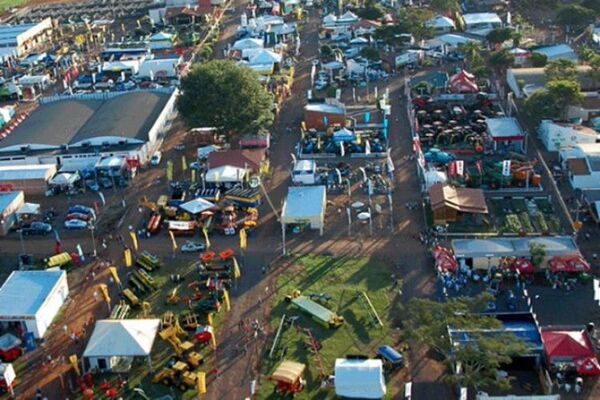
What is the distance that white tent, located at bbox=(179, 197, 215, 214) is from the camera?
29.3 metres

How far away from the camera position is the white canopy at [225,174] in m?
32.0

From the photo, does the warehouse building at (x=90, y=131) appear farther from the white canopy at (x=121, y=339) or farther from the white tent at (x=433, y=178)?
the white canopy at (x=121, y=339)

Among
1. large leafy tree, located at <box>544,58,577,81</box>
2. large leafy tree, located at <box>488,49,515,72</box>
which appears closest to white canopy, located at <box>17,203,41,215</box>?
large leafy tree, located at <box>544,58,577,81</box>

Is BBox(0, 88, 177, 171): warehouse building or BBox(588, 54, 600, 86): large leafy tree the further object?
BBox(588, 54, 600, 86): large leafy tree

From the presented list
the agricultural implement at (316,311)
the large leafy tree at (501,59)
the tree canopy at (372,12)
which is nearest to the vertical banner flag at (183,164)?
the agricultural implement at (316,311)

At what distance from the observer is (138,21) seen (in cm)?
6456

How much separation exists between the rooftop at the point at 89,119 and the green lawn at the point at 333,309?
46.6ft

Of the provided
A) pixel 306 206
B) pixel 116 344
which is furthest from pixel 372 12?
pixel 116 344

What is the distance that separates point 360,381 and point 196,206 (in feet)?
41.5

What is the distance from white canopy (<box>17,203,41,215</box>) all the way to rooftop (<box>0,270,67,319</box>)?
546 centimetres

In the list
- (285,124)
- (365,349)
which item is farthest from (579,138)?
(365,349)

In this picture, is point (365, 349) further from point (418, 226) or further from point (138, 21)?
point (138, 21)

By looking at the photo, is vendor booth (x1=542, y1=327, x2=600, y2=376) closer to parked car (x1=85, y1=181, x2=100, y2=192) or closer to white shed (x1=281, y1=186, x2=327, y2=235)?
white shed (x1=281, y1=186, x2=327, y2=235)

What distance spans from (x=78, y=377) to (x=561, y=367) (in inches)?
506
